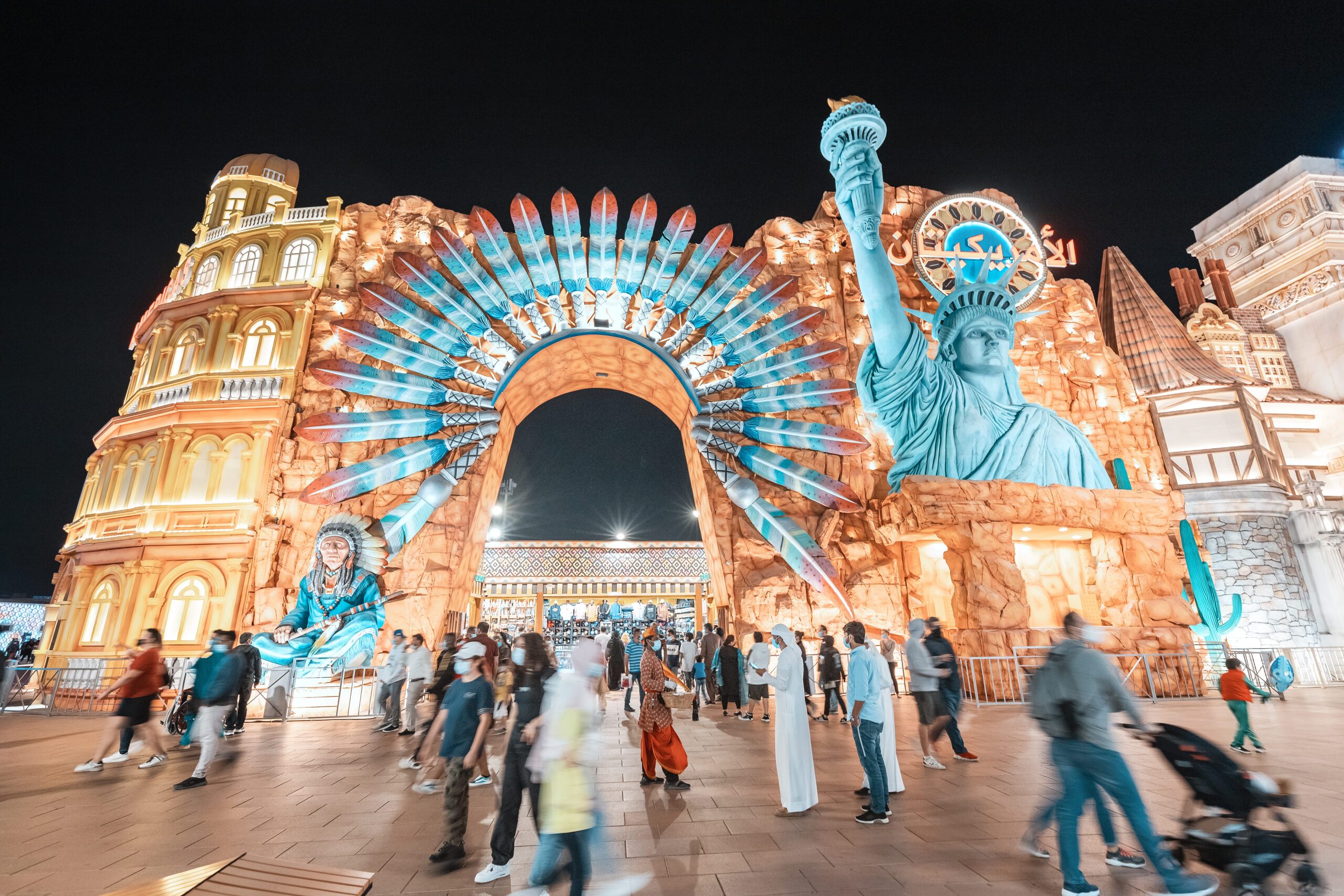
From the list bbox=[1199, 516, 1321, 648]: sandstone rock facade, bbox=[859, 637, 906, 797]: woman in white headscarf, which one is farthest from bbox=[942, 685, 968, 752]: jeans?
bbox=[1199, 516, 1321, 648]: sandstone rock facade

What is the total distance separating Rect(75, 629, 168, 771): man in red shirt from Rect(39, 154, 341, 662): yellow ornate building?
718 cm

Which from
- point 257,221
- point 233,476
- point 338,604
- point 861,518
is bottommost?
point 338,604

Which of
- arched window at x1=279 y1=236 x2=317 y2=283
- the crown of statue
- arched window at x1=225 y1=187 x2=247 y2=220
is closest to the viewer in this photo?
the crown of statue

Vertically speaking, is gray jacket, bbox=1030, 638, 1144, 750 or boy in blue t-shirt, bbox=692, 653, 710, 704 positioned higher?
Result: gray jacket, bbox=1030, 638, 1144, 750

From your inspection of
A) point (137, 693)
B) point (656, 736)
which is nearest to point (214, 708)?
point (137, 693)

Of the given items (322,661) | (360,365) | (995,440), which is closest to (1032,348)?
(995,440)

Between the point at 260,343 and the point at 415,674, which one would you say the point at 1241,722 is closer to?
the point at 415,674

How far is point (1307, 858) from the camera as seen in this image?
3002mm

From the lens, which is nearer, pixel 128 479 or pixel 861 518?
pixel 128 479

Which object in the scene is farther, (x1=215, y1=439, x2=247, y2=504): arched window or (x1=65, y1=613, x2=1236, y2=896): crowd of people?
(x1=215, y1=439, x2=247, y2=504): arched window

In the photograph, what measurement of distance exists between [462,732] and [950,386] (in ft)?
43.5

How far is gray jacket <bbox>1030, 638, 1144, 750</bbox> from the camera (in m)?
3.13

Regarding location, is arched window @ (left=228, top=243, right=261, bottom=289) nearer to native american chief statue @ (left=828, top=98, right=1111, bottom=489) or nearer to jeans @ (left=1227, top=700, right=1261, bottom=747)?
native american chief statue @ (left=828, top=98, right=1111, bottom=489)

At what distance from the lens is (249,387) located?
14.2 metres
